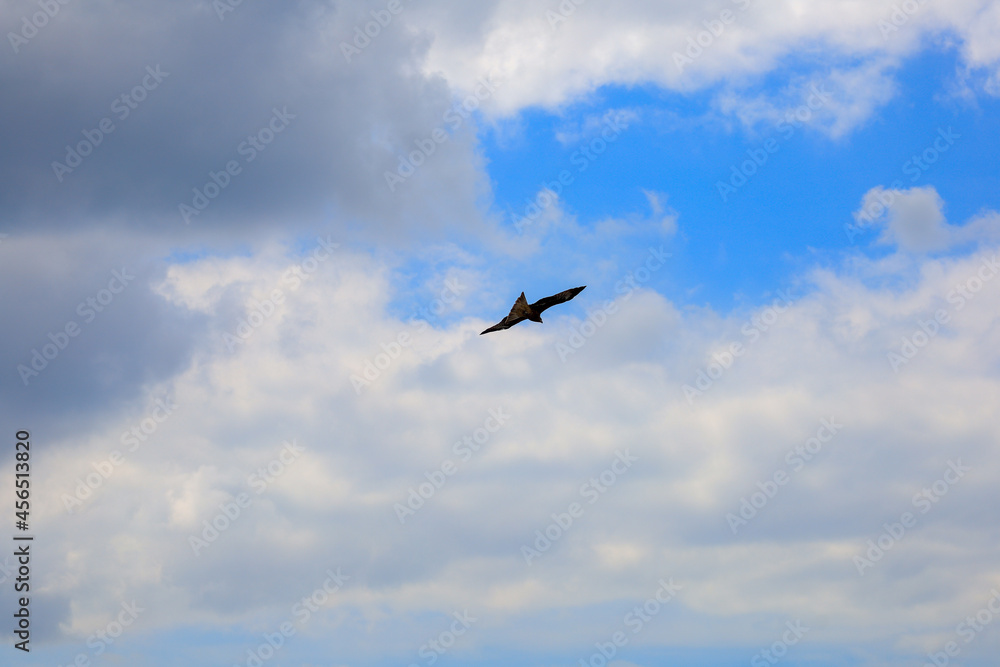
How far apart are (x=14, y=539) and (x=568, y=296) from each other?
304 ft

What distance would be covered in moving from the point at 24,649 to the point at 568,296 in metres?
90.7

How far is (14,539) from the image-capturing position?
92312 millimetres

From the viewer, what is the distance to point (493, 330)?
46219 mm

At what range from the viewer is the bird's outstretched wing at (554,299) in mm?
44188

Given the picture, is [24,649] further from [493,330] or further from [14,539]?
[493,330]

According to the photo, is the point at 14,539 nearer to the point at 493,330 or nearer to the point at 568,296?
the point at 493,330

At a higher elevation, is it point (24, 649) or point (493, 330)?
point (493, 330)

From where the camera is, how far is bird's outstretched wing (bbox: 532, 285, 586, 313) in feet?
145

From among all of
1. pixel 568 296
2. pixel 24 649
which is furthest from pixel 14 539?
pixel 568 296

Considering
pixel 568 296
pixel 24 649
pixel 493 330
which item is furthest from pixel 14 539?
pixel 568 296

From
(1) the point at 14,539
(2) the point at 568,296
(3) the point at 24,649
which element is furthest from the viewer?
(1) the point at 14,539

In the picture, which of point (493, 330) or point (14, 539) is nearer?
point (493, 330)

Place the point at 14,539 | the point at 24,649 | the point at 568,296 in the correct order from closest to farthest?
1. the point at 568,296
2. the point at 24,649
3. the point at 14,539

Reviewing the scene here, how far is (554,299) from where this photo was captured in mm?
44812
